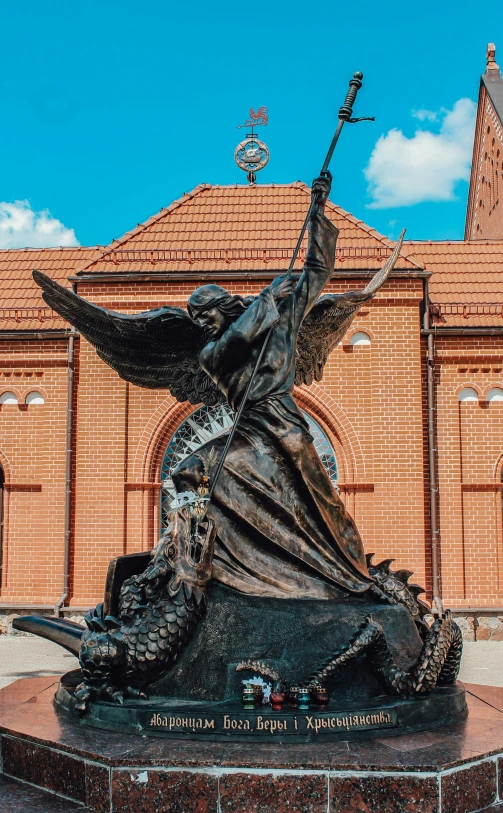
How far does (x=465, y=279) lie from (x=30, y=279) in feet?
30.3

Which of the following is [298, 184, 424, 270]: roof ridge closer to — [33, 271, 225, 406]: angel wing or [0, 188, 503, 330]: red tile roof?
[0, 188, 503, 330]: red tile roof

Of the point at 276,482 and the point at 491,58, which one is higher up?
the point at 491,58

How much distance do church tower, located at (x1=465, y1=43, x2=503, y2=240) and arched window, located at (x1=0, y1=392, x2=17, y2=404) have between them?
13.0 metres

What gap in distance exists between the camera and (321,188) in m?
4.82

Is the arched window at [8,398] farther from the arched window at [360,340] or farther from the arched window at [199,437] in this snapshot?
the arched window at [360,340]

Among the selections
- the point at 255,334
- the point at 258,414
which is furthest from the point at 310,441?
the point at 255,334

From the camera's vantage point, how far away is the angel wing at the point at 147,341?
534 cm

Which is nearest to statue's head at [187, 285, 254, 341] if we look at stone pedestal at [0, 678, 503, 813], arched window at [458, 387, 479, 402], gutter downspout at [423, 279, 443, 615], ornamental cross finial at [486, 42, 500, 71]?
stone pedestal at [0, 678, 503, 813]

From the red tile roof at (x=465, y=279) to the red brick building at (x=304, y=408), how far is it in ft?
0.31

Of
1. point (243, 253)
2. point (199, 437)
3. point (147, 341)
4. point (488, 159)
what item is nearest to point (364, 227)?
point (243, 253)

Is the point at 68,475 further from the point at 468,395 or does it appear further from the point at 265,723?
the point at 265,723

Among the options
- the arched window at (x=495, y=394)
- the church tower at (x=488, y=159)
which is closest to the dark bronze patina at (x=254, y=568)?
the arched window at (x=495, y=394)

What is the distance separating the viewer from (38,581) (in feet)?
50.0

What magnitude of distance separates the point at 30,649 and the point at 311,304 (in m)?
9.23
